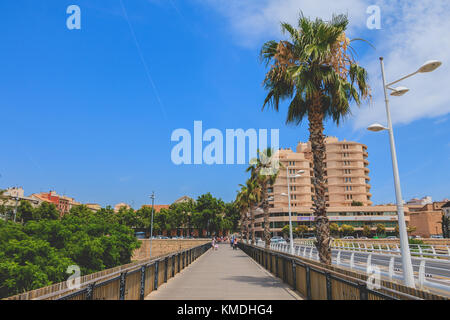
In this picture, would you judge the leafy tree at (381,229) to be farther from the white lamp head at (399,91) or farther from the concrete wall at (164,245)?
the white lamp head at (399,91)

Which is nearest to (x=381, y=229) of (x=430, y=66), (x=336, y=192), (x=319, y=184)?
(x=336, y=192)

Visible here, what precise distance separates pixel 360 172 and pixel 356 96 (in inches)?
4237

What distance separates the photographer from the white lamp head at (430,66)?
9.68m

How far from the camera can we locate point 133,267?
26.7ft

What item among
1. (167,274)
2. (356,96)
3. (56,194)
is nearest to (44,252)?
(167,274)

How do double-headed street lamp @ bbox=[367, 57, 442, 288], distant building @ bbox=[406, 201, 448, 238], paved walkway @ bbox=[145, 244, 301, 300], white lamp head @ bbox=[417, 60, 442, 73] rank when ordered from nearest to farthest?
paved walkway @ bbox=[145, 244, 301, 300]
double-headed street lamp @ bbox=[367, 57, 442, 288]
white lamp head @ bbox=[417, 60, 442, 73]
distant building @ bbox=[406, 201, 448, 238]

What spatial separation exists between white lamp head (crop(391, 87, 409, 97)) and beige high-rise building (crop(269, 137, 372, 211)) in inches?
3869

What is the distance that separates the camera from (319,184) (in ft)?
39.9

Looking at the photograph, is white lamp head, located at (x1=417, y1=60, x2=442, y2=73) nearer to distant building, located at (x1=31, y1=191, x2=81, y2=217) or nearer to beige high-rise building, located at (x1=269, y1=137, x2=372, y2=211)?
beige high-rise building, located at (x1=269, y1=137, x2=372, y2=211)

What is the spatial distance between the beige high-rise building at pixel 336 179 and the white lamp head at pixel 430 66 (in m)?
99.7

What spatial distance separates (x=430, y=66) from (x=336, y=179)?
352 feet

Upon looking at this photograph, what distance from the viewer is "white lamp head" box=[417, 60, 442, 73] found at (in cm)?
968

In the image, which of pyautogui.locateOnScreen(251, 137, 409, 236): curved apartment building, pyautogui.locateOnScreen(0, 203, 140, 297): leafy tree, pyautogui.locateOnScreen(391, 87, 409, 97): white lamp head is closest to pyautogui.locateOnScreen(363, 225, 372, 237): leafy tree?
pyautogui.locateOnScreen(251, 137, 409, 236): curved apartment building
